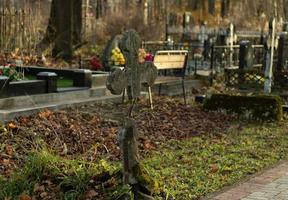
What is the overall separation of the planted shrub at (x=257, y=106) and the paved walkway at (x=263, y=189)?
13.6 ft

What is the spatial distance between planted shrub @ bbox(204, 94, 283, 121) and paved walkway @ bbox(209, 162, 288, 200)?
4150 millimetres

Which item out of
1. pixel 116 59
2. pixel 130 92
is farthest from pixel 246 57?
pixel 130 92

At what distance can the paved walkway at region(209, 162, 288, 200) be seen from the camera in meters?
5.82

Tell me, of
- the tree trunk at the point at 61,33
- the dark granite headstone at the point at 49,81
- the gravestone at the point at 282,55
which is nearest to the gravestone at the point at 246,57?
the gravestone at the point at 282,55

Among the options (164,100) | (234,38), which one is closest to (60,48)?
(164,100)

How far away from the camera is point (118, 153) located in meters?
7.61

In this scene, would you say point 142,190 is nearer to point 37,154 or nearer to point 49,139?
point 37,154

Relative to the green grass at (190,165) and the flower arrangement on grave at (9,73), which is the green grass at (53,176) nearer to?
the green grass at (190,165)

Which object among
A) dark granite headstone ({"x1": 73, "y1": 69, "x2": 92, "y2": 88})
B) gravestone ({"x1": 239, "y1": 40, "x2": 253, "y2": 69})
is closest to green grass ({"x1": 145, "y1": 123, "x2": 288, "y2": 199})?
dark granite headstone ({"x1": 73, "y1": 69, "x2": 92, "y2": 88})

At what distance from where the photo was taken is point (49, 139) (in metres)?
7.86

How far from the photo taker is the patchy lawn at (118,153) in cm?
537

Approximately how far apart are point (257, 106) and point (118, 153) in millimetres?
4354

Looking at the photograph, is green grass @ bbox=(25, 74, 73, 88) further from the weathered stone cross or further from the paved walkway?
the weathered stone cross

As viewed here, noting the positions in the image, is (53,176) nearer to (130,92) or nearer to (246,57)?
(130,92)
